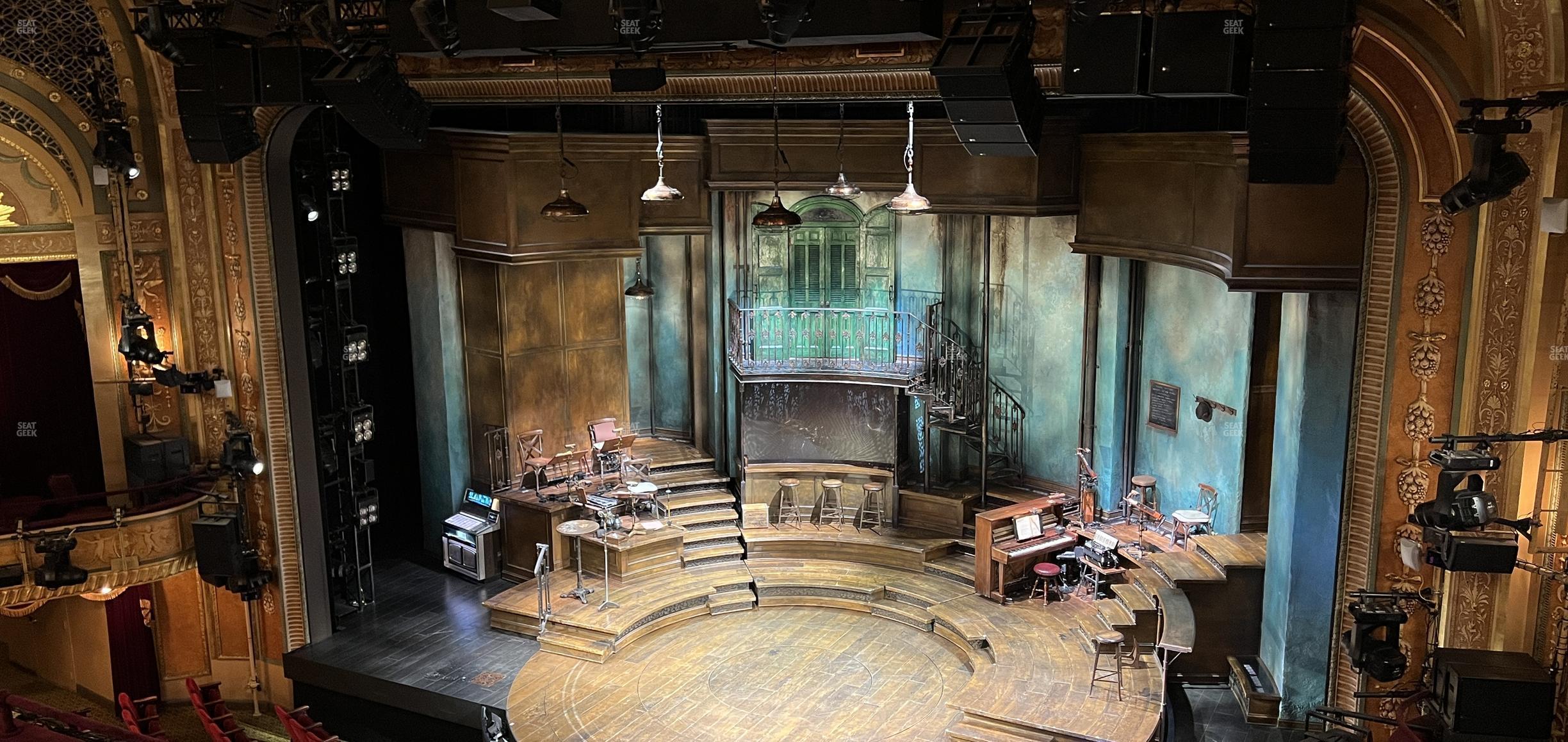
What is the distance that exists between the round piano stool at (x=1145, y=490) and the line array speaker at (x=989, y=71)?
6422 mm

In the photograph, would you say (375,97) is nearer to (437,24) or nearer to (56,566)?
(437,24)

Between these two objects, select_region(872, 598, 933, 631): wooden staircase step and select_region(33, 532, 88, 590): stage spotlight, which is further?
select_region(872, 598, 933, 631): wooden staircase step

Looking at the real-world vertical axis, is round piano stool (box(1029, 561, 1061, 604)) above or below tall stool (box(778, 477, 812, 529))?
below

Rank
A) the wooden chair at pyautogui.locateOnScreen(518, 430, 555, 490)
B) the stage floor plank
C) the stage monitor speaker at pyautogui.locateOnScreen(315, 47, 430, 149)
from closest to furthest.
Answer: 1. the stage monitor speaker at pyautogui.locateOnScreen(315, 47, 430, 149)
2. the stage floor plank
3. the wooden chair at pyautogui.locateOnScreen(518, 430, 555, 490)

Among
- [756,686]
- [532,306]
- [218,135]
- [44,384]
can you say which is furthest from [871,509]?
[44,384]

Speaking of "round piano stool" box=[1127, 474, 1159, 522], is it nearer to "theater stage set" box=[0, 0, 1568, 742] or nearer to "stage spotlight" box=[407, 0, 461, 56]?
"theater stage set" box=[0, 0, 1568, 742]

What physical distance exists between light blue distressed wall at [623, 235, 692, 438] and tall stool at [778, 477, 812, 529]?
1.79 m

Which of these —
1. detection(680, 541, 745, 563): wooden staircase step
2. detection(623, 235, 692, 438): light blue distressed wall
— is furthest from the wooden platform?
detection(623, 235, 692, 438): light blue distressed wall

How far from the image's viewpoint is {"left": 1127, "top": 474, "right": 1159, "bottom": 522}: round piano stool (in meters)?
12.8

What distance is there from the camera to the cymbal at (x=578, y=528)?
12.6m

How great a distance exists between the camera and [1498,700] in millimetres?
6969

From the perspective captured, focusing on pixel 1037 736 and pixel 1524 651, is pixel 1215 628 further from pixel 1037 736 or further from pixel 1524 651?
pixel 1524 651

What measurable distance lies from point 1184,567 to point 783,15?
6.83 metres

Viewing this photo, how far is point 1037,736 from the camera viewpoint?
32.2 feet
